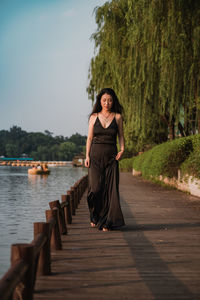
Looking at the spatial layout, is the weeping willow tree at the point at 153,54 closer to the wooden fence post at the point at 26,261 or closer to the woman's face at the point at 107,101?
the woman's face at the point at 107,101

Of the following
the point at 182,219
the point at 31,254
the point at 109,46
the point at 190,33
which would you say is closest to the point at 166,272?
the point at 31,254

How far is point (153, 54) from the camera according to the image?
13.5 metres

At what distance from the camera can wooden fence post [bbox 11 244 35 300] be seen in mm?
2879

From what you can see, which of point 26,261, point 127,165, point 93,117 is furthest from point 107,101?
point 127,165

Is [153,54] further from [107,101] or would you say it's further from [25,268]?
[25,268]

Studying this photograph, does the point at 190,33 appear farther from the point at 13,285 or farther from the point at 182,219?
the point at 13,285

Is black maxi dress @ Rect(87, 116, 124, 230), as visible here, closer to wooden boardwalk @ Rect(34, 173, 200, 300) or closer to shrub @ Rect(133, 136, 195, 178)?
wooden boardwalk @ Rect(34, 173, 200, 300)

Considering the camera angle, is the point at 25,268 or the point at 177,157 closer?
the point at 25,268


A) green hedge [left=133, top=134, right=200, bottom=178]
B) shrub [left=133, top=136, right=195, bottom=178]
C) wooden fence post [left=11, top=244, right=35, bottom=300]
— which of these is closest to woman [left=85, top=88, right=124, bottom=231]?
wooden fence post [left=11, top=244, right=35, bottom=300]

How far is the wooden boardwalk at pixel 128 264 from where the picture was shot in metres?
3.42

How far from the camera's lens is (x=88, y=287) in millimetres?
3549

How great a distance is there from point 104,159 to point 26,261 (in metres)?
3.53

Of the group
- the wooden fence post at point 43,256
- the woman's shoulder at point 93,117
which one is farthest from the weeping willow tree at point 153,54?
the wooden fence post at point 43,256

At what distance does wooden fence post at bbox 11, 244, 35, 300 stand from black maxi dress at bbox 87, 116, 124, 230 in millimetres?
3231
